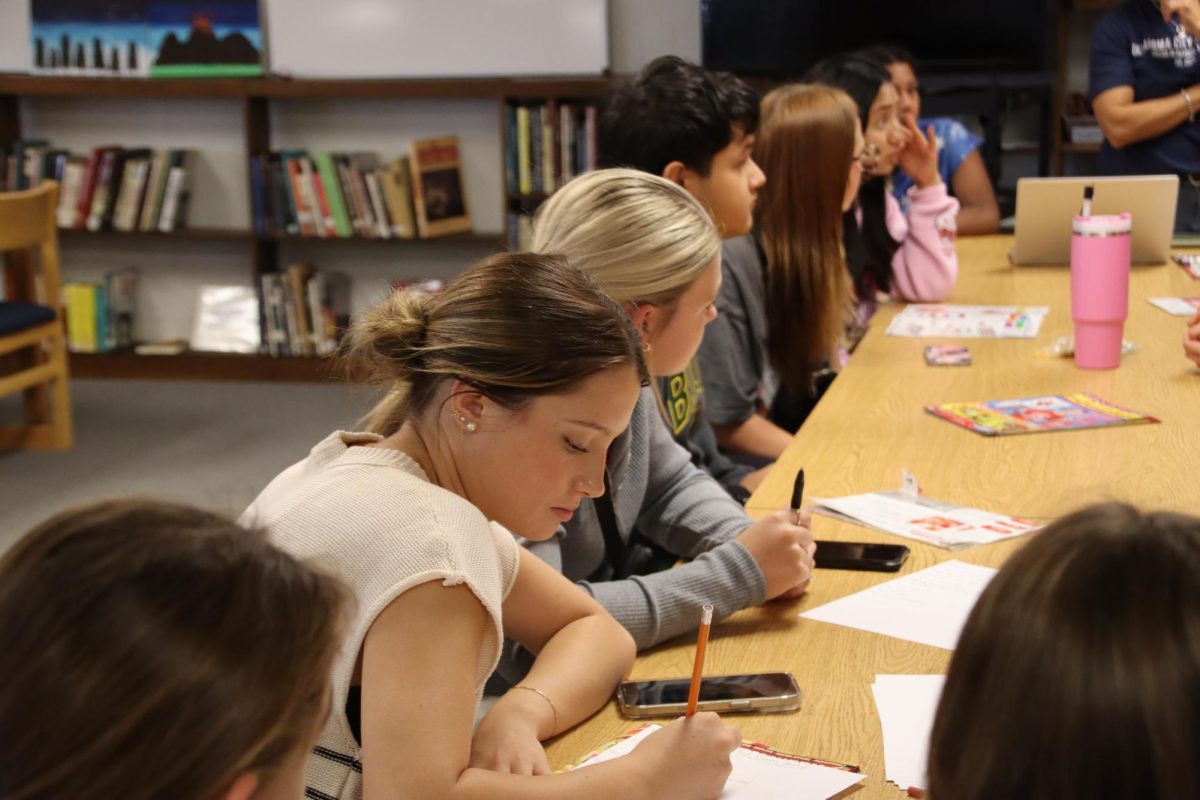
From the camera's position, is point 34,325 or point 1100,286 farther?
point 34,325

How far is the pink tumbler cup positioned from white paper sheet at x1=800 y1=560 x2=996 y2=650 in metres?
1.03

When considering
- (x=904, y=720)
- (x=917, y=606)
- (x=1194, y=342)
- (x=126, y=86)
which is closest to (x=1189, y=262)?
(x=1194, y=342)

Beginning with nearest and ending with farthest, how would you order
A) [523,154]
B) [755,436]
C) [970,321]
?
[755,436], [970,321], [523,154]

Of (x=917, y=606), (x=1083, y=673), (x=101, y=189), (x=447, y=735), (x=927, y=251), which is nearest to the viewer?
(x=1083, y=673)

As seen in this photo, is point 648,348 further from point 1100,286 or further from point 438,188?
point 438,188

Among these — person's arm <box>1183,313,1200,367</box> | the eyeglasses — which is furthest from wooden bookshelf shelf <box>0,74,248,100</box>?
person's arm <box>1183,313,1200,367</box>

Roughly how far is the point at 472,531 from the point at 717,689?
0.30m

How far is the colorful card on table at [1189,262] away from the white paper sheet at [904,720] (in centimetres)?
242

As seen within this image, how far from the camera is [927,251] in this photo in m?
3.25

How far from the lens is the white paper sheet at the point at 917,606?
4.62 ft

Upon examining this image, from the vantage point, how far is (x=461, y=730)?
103cm

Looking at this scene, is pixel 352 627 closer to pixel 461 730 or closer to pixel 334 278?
pixel 461 730

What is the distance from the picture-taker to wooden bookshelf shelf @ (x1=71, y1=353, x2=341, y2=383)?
5.51 meters

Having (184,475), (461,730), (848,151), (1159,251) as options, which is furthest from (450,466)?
(184,475)
